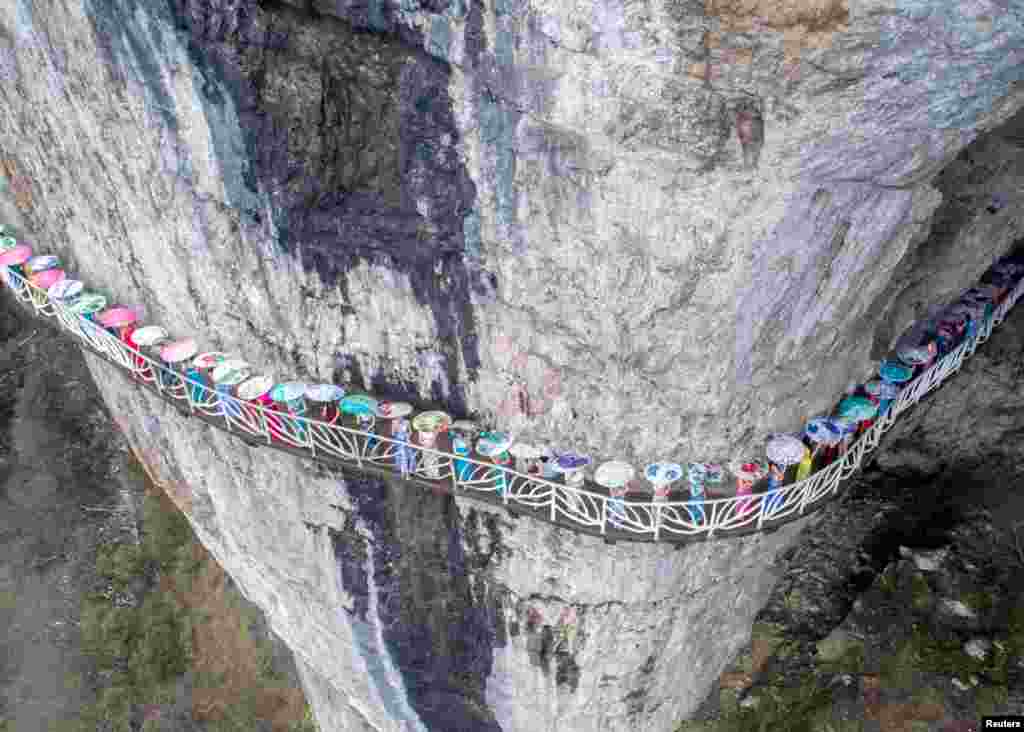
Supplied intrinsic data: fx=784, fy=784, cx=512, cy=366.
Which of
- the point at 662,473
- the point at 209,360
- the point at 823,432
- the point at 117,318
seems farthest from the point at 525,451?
the point at 117,318

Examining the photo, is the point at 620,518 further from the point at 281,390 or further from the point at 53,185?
the point at 53,185

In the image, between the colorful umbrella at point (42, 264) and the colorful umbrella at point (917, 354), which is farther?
the colorful umbrella at point (42, 264)

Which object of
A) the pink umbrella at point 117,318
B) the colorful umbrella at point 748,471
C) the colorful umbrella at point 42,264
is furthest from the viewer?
the colorful umbrella at point 42,264

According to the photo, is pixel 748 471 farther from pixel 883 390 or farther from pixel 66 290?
pixel 66 290

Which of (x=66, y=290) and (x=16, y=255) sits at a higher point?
(x=66, y=290)

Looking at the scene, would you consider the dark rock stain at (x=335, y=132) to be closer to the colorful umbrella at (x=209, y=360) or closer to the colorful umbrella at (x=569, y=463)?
the colorful umbrella at (x=569, y=463)

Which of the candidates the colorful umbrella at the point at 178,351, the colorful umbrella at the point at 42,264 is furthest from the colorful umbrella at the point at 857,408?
the colorful umbrella at the point at 42,264

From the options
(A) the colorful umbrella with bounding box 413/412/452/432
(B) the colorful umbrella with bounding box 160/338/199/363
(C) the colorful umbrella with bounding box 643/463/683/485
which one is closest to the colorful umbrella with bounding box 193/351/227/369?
(B) the colorful umbrella with bounding box 160/338/199/363

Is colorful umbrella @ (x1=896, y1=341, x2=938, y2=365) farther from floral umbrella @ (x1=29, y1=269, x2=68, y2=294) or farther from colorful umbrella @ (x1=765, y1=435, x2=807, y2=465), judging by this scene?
floral umbrella @ (x1=29, y1=269, x2=68, y2=294)
